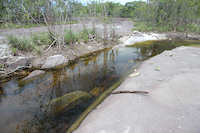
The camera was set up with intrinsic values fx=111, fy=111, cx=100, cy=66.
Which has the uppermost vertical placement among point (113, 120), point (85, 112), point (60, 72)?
point (60, 72)

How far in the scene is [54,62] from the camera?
5.71 metres

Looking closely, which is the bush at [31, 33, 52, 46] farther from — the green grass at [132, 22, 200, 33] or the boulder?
the green grass at [132, 22, 200, 33]

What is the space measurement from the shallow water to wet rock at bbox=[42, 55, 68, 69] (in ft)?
1.69

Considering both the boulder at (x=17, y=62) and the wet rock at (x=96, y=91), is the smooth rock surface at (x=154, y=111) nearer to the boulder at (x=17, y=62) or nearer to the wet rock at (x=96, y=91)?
the wet rock at (x=96, y=91)

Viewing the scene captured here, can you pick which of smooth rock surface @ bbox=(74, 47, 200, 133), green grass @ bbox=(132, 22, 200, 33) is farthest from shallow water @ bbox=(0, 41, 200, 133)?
green grass @ bbox=(132, 22, 200, 33)

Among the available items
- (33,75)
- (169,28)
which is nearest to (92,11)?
(33,75)

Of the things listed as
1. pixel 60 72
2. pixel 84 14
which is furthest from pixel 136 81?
pixel 84 14

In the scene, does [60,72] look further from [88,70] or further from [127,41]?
[127,41]

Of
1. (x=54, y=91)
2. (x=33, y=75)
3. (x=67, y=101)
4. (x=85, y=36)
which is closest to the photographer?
(x=67, y=101)

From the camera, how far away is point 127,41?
10.7 meters

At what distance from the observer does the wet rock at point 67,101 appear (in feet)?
9.85

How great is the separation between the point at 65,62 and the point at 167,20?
56.6ft

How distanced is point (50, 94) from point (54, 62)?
2.41 meters

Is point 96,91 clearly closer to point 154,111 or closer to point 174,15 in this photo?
point 154,111
